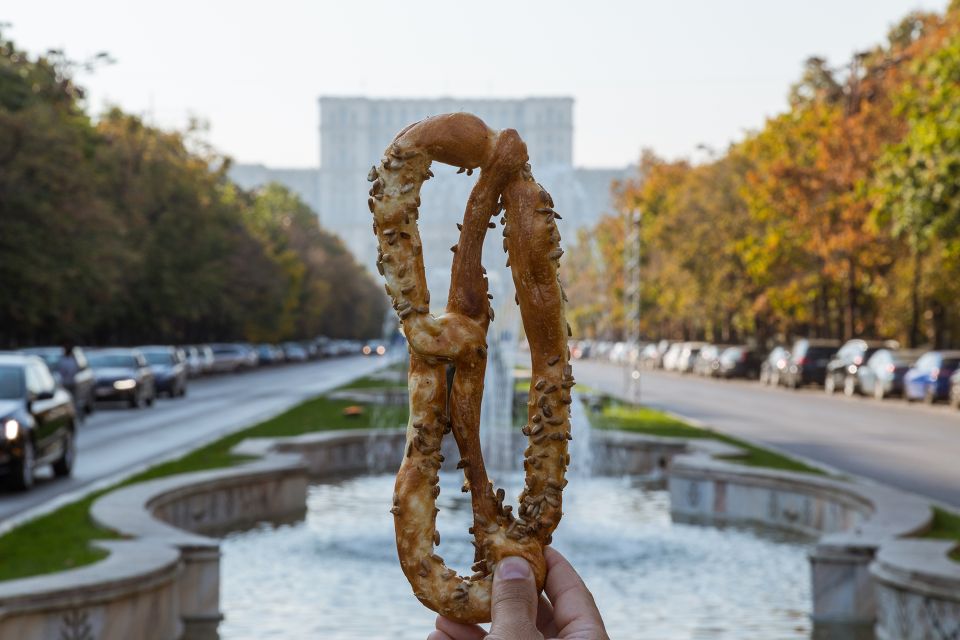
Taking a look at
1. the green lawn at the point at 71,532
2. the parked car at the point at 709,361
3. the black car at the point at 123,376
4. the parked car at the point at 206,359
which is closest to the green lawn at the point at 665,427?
the green lawn at the point at 71,532

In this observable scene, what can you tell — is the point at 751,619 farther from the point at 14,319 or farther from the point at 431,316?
the point at 14,319

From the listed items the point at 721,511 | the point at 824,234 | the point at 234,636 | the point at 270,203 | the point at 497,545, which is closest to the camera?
the point at 497,545

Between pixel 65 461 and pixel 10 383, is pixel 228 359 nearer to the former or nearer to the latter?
pixel 65 461

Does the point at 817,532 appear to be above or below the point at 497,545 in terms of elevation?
below

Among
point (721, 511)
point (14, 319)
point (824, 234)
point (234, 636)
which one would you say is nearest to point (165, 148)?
point (14, 319)

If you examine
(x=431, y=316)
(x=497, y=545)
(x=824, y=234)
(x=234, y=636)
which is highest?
(x=824, y=234)

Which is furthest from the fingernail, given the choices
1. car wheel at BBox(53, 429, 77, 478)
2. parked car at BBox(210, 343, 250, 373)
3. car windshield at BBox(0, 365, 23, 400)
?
parked car at BBox(210, 343, 250, 373)

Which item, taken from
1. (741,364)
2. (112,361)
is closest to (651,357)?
(741,364)
